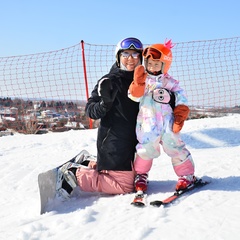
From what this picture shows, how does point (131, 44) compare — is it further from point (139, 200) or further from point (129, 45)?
point (139, 200)

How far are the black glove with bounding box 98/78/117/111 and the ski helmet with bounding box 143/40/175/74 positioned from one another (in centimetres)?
37

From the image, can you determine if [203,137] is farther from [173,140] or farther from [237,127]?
[173,140]

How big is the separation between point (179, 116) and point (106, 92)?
1.91ft

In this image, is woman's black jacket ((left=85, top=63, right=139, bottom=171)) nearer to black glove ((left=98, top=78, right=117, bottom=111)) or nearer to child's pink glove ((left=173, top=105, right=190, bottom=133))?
black glove ((left=98, top=78, right=117, bottom=111))

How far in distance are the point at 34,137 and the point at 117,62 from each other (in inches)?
151

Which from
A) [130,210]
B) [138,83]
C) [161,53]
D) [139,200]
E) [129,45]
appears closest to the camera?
[130,210]

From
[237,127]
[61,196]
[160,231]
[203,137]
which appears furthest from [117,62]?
[237,127]

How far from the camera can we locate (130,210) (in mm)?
2293

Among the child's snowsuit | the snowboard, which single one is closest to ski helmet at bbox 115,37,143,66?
the child's snowsuit

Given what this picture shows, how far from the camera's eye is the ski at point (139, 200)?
2.36 metres

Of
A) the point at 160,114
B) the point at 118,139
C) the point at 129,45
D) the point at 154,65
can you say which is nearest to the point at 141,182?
the point at 118,139

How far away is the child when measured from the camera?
262cm

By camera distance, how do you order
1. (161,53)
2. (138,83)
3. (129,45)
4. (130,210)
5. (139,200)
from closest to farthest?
1. (130,210)
2. (139,200)
3. (138,83)
4. (161,53)
5. (129,45)

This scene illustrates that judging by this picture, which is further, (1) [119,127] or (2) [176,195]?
(1) [119,127]
